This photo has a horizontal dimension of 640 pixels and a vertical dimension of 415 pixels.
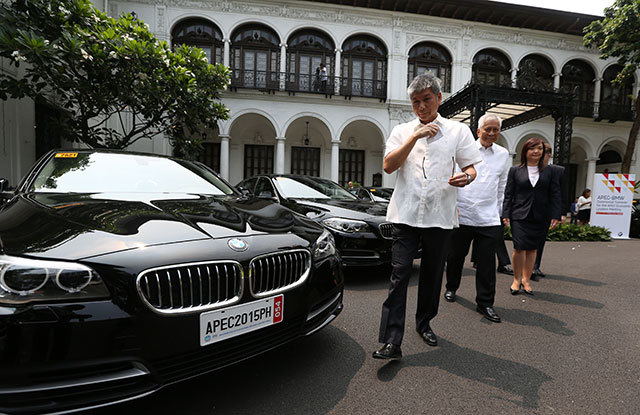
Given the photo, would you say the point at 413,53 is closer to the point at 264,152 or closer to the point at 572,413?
the point at 264,152

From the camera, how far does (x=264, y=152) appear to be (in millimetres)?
18578

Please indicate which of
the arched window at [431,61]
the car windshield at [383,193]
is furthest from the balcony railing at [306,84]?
the car windshield at [383,193]

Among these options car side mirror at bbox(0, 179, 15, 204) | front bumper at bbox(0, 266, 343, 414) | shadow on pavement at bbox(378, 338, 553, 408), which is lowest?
shadow on pavement at bbox(378, 338, 553, 408)

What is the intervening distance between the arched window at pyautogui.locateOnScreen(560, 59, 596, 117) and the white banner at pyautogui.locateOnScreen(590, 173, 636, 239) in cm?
1170

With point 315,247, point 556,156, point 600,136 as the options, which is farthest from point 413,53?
point 315,247

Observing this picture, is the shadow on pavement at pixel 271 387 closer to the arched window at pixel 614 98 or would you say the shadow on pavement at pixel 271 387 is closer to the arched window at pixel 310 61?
the arched window at pixel 310 61

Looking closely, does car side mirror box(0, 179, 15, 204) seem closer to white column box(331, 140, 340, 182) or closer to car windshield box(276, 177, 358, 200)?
car windshield box(276, 177, 358, 200)

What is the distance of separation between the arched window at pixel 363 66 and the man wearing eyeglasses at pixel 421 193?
1550 centimetres

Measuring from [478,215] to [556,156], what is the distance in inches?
511

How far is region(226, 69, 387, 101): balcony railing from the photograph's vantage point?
52.1 ft

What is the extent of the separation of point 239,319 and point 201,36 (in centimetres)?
1748

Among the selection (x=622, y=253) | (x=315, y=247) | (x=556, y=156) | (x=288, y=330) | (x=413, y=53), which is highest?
(x=413, y=53)

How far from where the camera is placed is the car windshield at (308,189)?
189 inches

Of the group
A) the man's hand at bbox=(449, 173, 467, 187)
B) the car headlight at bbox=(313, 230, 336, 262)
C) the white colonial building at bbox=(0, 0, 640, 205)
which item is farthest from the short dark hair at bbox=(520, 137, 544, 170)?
the white colonial building at bbox=(0, 0, 640, 205)
